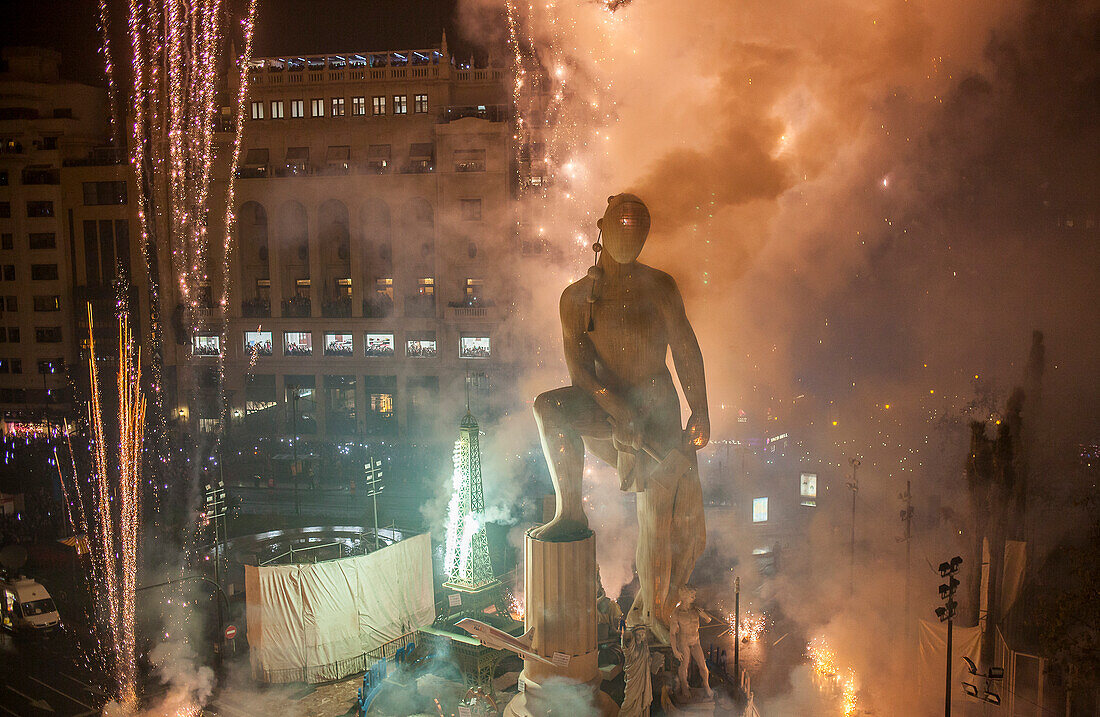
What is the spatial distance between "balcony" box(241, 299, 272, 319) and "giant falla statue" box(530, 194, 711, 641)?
104 feet

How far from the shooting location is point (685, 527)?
8.35 meters

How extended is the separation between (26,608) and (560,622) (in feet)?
47.4

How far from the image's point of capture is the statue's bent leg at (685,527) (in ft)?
27.2

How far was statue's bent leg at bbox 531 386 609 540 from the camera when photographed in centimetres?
806

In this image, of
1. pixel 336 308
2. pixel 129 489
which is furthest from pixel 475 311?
pixel 129 489

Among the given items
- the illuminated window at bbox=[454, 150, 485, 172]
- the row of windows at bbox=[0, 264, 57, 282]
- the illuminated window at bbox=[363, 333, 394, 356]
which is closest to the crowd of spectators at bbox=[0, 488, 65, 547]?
the illuminated window at bbox=[363, 333, 394, 356]

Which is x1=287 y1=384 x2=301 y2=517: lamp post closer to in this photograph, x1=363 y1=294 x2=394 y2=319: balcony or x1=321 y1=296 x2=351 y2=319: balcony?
x1=321 y1=296 x2=351 y2=319: balcony

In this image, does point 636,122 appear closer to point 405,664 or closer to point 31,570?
point 405,664

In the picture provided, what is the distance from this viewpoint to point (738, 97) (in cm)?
1290

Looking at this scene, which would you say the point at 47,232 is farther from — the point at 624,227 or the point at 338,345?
the point at 624,227

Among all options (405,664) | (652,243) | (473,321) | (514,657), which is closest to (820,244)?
(652,243)

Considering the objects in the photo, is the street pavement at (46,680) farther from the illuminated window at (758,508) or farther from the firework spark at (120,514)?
the illuminated window at (758,508)

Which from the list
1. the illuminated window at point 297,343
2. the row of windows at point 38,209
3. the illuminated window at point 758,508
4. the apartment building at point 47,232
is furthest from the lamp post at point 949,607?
the row of windows at point 38,209

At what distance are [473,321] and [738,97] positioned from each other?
21940mm
